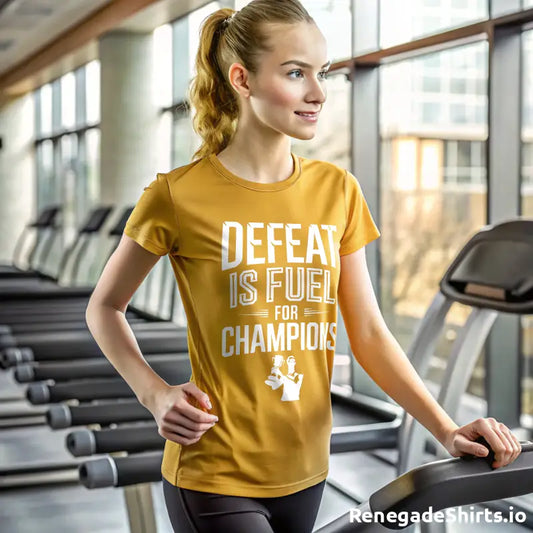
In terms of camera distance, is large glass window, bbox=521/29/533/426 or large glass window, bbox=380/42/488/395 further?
large glass window, bbox=380/42/488/395

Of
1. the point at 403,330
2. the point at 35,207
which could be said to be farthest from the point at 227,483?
the point at 35,207

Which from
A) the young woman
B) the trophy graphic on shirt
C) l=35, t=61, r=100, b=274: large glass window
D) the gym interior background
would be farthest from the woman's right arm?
l=35, t=61, r=100, b=274: large glass window

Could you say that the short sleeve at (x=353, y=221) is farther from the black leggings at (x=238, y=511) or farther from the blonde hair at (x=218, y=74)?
the black leggings at (x=238, y=511)

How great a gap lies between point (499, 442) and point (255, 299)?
0.33m

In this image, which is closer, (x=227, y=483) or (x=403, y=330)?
(x=227, y=483)

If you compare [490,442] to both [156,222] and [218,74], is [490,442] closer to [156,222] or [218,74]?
[156,222]

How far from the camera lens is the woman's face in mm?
1032

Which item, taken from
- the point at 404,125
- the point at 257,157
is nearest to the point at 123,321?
the point at 257,157

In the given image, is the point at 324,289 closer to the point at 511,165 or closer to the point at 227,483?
the point at 227,483

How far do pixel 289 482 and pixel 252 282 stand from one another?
0.85 feet

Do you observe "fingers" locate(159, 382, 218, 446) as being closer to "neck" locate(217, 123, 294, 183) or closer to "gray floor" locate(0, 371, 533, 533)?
"neck" locate(217, 123, 294, 183)

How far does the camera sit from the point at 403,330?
445 cm

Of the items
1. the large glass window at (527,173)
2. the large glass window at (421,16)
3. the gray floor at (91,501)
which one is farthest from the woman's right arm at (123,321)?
the large glass window at (421,16)

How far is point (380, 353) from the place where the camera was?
1.11m
